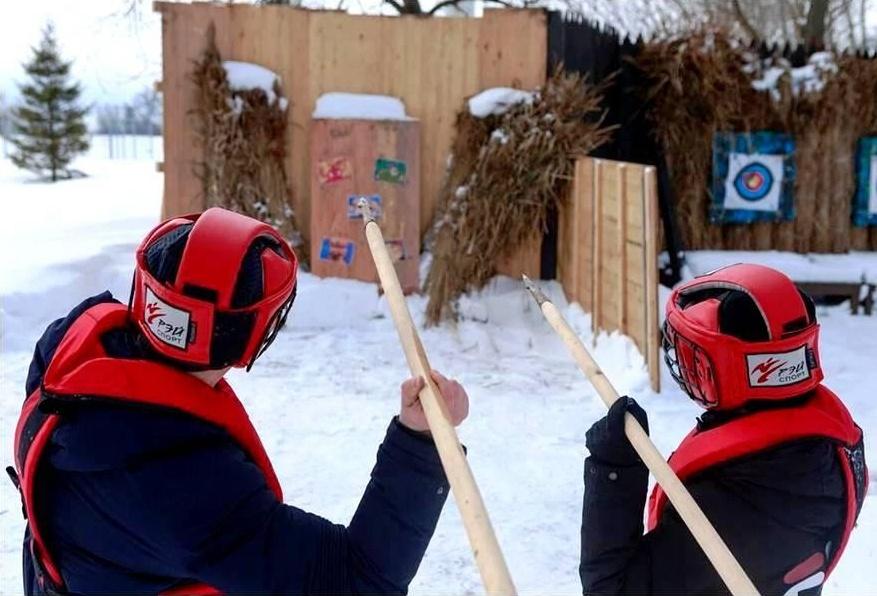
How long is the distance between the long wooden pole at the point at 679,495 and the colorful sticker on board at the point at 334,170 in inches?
249

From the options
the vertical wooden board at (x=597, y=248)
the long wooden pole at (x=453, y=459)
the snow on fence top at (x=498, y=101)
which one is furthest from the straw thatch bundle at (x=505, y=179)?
the long wooden pole at (x=453, y=459)

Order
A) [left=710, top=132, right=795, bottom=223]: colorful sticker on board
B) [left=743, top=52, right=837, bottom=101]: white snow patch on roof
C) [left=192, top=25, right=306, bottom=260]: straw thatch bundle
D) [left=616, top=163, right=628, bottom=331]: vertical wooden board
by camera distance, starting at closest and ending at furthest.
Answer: [left=616, top=163, right=628, bottom=331]: vertical wooden board → [left=192, top=25, right=306, bottom=260]: straw thatch bundle → [left=743, top=52, right=837, bottom=101]: white snow patch on roof → [left=710, top=132, right=795, bottom=223]: colorful sticker on board

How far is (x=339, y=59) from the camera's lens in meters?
8.05

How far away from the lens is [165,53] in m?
7.92

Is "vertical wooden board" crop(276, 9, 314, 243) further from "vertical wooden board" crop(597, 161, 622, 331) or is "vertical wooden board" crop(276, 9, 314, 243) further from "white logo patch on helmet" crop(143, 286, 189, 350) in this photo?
"white logo patch on helmet" crop(143, 286, 189, 350)

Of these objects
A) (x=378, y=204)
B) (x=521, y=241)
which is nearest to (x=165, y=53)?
(x=378, y=204)

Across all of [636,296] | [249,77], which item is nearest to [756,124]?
[636,296]

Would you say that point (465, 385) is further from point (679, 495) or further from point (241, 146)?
point (679, 495)

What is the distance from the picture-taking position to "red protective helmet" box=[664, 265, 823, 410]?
5.72 ft

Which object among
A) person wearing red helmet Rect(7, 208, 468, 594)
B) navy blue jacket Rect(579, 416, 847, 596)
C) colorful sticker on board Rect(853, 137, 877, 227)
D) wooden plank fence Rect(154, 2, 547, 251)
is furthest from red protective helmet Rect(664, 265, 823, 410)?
colorful sticker on board Rect(853, 137, 877, 227)

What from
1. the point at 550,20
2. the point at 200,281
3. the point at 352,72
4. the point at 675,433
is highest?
the point at 550,20

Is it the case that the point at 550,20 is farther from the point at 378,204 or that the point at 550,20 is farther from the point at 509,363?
the point at 509,363

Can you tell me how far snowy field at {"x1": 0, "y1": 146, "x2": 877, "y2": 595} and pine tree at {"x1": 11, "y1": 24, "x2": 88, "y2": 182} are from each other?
20.4m

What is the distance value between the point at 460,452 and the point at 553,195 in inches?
264
